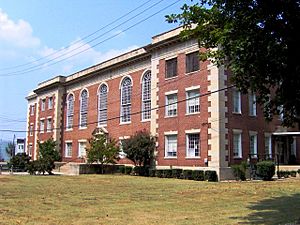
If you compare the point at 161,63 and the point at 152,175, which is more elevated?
the point at 161,63

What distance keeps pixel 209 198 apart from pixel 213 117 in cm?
1550

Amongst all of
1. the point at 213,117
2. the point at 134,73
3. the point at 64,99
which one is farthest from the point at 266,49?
the point at 64,99

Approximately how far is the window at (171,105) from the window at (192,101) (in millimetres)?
1709

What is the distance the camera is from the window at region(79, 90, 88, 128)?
53.2m

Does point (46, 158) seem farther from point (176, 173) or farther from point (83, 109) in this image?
point (176, 173)

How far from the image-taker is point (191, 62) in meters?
35.5

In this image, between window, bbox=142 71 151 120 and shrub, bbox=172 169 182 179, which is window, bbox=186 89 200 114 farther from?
window, bbox=142 71 151 120

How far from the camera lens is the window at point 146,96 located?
41419 mm

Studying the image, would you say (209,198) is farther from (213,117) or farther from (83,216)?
(213,117)

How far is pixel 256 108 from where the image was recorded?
35.9 meters

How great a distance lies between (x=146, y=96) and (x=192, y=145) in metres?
9.56

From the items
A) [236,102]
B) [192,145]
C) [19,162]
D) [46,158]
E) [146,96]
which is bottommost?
[19,162]

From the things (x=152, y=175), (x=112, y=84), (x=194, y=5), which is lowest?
(x=152, y=175)

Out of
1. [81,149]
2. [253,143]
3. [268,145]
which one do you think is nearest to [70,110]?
[81,149]
